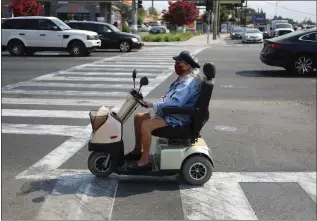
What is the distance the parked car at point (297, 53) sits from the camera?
1398 centimetres

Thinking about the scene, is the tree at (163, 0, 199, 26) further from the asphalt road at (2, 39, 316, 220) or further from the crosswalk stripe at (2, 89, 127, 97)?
the crosswalk stripe at (2, 89, 127, 97)

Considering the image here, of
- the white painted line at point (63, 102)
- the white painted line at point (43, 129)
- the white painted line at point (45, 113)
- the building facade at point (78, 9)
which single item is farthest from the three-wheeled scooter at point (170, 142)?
the building facade at point (78, 9)

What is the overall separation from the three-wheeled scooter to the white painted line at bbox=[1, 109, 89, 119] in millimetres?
3315

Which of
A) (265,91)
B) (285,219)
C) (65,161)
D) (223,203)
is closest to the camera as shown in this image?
(285,219)

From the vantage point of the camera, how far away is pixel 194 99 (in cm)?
474

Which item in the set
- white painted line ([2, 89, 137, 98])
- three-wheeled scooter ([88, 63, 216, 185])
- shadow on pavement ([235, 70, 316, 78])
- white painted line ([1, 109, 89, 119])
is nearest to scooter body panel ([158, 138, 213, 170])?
three-wheeled scooter ([88, 63, 216, 185])

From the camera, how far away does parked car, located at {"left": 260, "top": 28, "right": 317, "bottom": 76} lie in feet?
45.9

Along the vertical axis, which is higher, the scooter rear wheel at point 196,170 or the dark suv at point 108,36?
the dark suv at point 108,36

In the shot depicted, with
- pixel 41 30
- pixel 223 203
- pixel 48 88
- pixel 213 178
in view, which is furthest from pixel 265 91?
pixel 41 30

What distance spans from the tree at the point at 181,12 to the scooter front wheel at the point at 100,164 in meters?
49.3

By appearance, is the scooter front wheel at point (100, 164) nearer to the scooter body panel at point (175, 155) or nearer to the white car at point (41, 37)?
the scooter body panel at point (175, 155)

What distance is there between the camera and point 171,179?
4957 mm

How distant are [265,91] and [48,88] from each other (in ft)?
17.6

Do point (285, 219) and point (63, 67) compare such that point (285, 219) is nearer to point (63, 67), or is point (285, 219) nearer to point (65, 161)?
point (65, 161)
